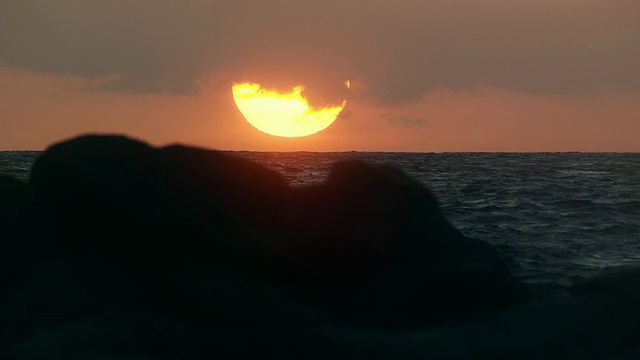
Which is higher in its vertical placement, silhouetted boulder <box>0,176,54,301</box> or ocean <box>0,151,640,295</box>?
silhouetted boulder <box>0,176,54,301</box>

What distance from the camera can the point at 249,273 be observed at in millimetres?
8188

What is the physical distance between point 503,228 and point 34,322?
1112 centimetres

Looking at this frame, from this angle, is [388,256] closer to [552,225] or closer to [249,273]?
[249,273]

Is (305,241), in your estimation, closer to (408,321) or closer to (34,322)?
(408,321)

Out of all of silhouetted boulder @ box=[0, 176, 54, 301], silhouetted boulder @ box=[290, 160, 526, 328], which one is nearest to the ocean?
silhouetted boulder @ box=[290, 160, 526, 328]

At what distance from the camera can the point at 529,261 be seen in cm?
1232

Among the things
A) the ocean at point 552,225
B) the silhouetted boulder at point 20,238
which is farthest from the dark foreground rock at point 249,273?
the ocean at point 552,225

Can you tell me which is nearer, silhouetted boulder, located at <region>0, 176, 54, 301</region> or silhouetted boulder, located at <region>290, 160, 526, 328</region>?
silhouetted boulder, located at <region>290, 160, 526, 328</region>

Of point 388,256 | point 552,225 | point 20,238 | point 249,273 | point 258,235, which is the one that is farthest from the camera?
point 552,225

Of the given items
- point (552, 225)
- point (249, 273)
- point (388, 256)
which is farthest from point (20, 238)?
point (552, 225)

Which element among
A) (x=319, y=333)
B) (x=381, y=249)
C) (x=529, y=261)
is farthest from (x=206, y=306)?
(x=529, y=261)

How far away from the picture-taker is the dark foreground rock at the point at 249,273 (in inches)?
271

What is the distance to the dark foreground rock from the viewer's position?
271 inches

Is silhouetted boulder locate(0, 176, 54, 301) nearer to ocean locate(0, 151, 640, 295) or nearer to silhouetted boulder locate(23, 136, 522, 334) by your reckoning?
silhouetted boulder locate(23, 136, 522, 334)
